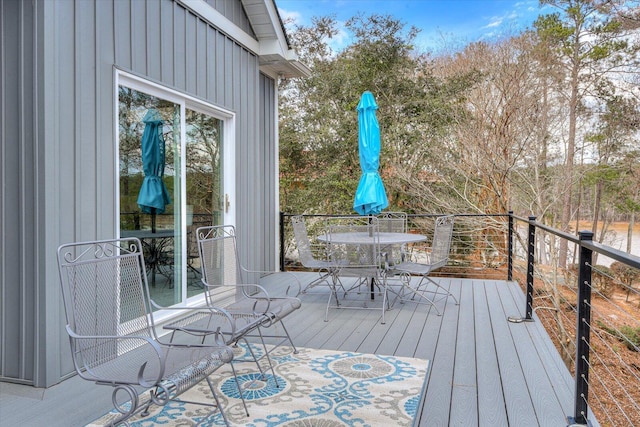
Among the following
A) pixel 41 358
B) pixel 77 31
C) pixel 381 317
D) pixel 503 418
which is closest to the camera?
pixel 503 418

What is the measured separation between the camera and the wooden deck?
239cm

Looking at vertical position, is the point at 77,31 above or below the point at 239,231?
above

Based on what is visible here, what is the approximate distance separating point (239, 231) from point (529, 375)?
3172mm

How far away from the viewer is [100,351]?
2.18 m

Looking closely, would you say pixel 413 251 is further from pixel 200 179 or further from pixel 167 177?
pixel 167 177

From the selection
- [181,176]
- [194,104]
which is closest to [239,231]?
[181,176]

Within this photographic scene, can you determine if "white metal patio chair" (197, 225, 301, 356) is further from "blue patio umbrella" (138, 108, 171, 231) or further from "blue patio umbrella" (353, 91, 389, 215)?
"blue patio umbrella" (353, 91, 389, 215)

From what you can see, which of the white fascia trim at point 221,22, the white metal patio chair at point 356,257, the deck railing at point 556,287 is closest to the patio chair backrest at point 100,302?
the white metal patio chair at point 356,257

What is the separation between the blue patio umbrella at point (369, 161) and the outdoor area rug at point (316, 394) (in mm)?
2161

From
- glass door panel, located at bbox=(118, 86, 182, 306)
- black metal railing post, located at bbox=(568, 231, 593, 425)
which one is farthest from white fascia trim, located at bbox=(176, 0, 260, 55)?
black metal railing post, located at bbox=(568, 231, 593, 425)

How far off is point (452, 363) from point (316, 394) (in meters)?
1.07

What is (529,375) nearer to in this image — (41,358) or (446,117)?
(41,358)

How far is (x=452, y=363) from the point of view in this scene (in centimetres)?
314

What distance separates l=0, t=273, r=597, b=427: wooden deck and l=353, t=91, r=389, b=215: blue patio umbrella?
1176 mm
